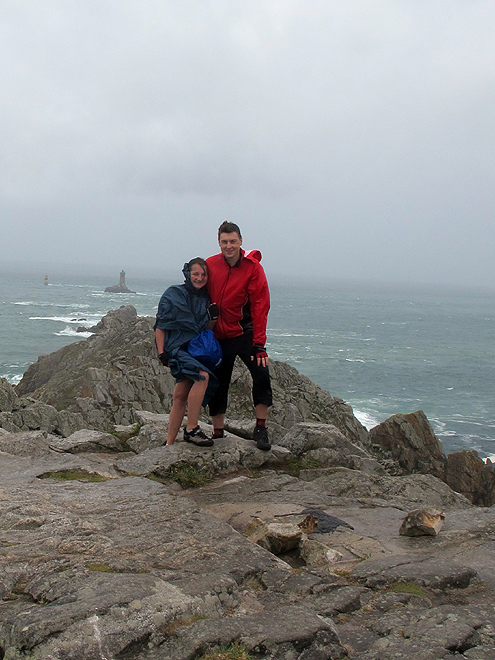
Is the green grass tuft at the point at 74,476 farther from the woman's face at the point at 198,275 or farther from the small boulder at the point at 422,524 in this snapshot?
the small boulder at the point at 422,524

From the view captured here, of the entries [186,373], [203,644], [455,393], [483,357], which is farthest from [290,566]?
[483,357]

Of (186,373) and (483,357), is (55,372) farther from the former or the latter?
(483,357)

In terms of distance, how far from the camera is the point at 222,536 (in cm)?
479

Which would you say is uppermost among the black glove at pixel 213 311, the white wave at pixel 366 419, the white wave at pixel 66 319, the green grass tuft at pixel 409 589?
the black glove at pixel 213 311

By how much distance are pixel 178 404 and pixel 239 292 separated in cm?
191

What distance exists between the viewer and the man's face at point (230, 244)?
271 inches

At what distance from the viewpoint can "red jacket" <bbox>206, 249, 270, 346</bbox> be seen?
7086mm

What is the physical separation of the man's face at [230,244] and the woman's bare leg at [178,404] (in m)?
1.91

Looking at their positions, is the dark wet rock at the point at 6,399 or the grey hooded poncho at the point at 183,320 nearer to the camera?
the grey hooded poncho at the point at 183,320

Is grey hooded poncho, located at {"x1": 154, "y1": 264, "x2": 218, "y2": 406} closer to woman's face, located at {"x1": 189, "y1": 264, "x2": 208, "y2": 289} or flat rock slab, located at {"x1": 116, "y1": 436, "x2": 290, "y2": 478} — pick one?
woman's face, located at {"x1": 189, "y1": 264, "x2": 208, "y2": 289}

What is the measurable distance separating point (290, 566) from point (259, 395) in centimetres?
342

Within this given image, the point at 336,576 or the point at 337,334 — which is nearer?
the point at 336,576

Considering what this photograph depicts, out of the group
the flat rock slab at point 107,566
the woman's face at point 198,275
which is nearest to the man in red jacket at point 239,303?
the woman's face at point 198,275

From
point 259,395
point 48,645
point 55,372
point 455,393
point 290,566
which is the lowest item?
point 455,393
